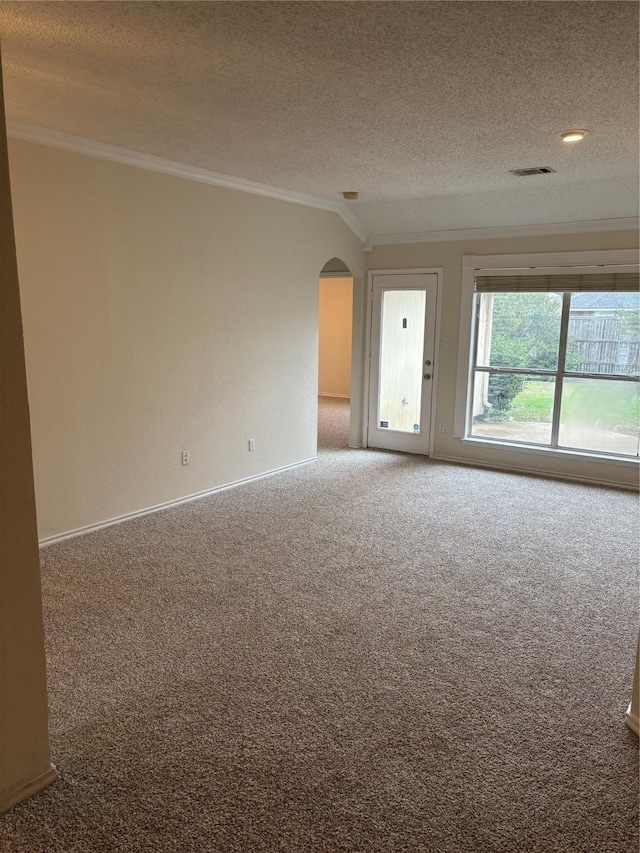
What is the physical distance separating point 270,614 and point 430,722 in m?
1.05

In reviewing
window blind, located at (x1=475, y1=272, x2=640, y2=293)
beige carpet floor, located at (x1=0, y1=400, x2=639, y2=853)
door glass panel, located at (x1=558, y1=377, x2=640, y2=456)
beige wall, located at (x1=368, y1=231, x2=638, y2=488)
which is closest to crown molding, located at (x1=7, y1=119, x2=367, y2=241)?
beige wall, located at (x1=368, y1=231, x2=638, y2=488)

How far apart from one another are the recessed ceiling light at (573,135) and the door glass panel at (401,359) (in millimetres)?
2806

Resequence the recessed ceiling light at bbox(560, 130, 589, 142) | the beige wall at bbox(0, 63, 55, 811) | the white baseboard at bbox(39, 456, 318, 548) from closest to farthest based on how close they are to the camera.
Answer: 1. the beige wall at bbox(0, 63, 55, 811)
2. the recessed ceiling light at bbox(560, 130, 589, 142)
3. the white baseboard at bbox(39, 456, 318, 548)

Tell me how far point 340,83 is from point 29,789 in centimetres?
294

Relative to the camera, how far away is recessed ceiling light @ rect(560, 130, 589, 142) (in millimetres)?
3328

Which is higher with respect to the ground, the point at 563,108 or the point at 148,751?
the point at 563,108

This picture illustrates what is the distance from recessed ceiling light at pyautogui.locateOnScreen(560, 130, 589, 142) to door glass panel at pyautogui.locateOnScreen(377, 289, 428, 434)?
2.81 meters

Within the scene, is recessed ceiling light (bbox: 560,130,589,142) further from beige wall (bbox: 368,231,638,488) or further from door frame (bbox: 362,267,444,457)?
door frame (bbox: 362,267,444,457)

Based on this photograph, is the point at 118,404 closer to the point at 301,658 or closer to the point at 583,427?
the point at 301,658

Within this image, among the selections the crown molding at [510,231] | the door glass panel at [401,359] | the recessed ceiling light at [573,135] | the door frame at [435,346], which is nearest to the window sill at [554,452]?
the door frame at [435,346]

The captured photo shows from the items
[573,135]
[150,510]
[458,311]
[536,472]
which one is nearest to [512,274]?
[458,311]

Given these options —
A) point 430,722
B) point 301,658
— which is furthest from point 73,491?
point 430,722

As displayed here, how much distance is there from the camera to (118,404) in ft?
13.8

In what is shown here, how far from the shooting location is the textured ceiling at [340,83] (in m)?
2.11
